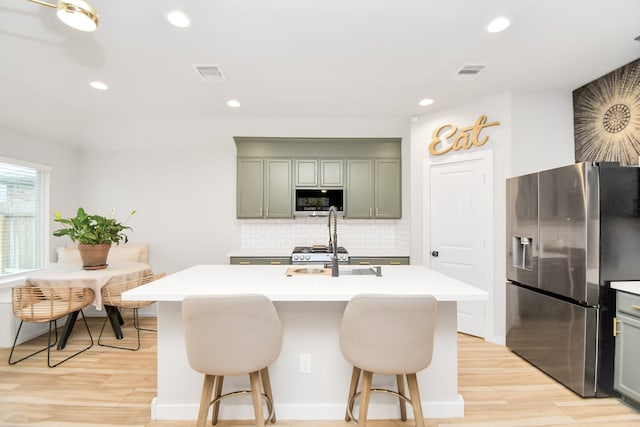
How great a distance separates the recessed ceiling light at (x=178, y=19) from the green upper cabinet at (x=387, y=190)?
2935 millimetres

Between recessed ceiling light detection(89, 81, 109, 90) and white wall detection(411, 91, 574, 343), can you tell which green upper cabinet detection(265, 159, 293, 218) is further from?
white wall detection(411, 91, 574, 343)

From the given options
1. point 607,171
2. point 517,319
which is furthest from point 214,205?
point 607,171

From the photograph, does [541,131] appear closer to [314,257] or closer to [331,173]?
[331,173]

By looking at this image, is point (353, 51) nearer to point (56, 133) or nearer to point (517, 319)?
point (517, 319)

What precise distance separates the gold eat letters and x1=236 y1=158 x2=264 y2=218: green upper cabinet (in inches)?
94.4

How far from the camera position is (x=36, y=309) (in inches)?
111

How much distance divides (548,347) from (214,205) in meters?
4.33

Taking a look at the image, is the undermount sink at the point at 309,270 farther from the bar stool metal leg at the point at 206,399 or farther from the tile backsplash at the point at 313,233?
the tile backsplash at the point at 313,233

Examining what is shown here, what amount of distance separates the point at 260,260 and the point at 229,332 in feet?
8.27

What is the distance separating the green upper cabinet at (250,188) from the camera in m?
4.29

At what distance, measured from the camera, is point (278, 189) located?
169 inches

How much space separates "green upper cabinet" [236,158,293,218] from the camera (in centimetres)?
429

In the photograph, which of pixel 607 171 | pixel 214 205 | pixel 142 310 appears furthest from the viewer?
pixel 214 205

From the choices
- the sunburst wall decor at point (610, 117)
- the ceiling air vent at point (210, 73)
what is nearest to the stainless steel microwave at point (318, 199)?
the ceiling air vent at point (210, 73)
